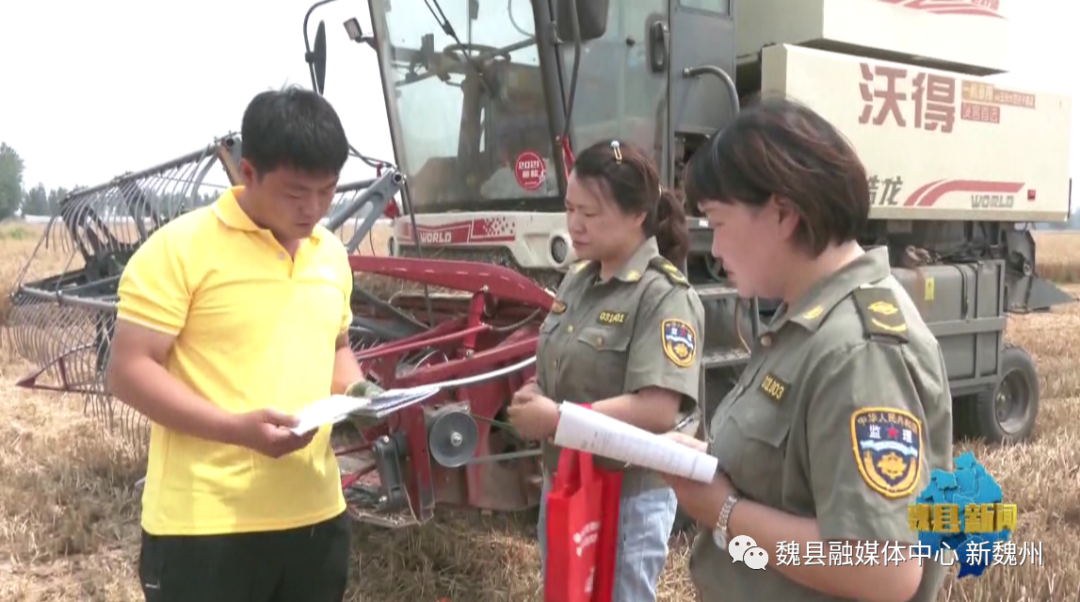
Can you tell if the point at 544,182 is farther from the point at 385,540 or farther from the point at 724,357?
the point at 385,540

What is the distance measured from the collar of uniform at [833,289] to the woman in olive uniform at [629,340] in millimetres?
686

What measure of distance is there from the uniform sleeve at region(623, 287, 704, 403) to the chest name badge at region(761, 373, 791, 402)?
25.8 inches

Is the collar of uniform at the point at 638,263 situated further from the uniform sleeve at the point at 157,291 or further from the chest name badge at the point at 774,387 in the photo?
the uniform sleeve at the point at 157,291

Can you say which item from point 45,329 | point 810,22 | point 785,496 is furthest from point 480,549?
point 810,22

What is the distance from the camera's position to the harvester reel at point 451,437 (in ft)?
8.37

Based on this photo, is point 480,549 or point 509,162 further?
point 509,162

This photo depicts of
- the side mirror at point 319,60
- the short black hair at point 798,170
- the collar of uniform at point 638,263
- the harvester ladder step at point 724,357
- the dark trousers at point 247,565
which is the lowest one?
the harvester ladder step at point 724,357

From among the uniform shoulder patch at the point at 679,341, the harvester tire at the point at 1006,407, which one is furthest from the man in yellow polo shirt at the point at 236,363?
the harvester tire at the point at 1006,407

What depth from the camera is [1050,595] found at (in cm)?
266

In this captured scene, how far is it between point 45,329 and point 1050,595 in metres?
3.73

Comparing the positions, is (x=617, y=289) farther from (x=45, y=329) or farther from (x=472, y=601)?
(x=45, y=329)

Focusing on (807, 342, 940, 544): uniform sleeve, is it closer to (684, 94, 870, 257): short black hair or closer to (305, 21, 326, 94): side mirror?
(684, 94, 870, 257): short black hair

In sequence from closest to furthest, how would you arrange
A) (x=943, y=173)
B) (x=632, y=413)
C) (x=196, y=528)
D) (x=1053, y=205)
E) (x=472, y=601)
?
1. (x=196, y=528)
2. (x=632, y=413)
3. (x=472, y=601)
4. (x=943, y=173)
5. (x=1053, y=205)

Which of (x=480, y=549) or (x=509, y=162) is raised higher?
(x=509, y=162)
